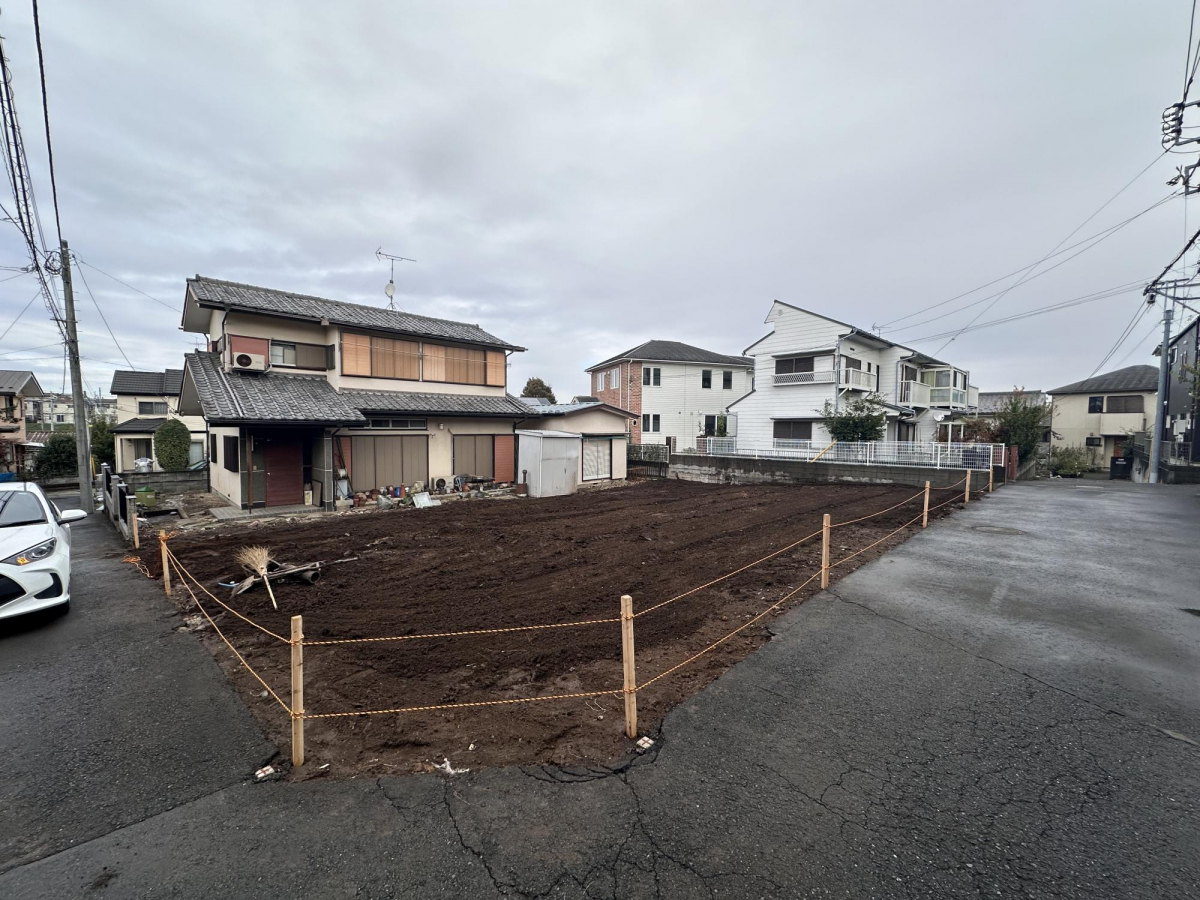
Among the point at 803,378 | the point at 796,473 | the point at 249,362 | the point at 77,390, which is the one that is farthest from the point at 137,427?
the point at 803,378

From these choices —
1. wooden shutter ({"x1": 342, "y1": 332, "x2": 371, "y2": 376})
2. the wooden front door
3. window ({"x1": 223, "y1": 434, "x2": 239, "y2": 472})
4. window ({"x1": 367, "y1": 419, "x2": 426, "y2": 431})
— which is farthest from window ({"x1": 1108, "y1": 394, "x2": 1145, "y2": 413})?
window ({"x1": 223, "y1": 434, "x2": 239, "y2": 472})

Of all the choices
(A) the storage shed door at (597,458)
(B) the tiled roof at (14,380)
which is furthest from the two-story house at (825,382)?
(B) the tiled roof at (14,380)

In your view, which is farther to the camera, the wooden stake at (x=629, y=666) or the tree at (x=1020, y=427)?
the tree at (x=1020, y=427)

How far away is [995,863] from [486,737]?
290cm

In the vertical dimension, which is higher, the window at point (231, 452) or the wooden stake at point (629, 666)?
the window at point (231, 452)

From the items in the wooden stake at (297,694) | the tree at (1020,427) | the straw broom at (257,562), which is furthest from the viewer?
the tree at (1020,427)

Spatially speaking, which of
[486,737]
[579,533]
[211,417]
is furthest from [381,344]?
[486,737]

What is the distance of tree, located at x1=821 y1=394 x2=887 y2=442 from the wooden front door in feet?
64.9

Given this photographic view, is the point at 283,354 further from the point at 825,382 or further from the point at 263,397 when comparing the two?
the point at 825,382

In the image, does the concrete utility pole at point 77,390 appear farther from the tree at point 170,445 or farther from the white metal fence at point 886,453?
the white metal fence at point 886,453

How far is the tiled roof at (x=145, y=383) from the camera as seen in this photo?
89.8 ft

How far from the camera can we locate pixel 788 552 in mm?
8289

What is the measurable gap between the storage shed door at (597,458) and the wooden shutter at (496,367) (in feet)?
12.9

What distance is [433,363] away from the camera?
1614 centimetres
